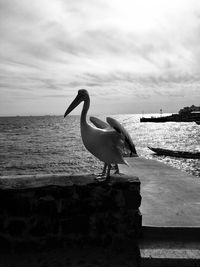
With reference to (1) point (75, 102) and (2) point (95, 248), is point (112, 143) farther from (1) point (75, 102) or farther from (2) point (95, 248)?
(2) point (95, 248)

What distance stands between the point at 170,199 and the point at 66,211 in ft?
7.97

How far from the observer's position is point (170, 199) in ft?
18.7

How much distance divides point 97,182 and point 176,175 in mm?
4644

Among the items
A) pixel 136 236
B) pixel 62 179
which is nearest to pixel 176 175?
pixel 136 236

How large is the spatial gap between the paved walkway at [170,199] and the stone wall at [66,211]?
423mm

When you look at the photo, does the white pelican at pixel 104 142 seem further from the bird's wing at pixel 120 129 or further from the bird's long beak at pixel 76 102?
the bird's long beak at pixel 76 102

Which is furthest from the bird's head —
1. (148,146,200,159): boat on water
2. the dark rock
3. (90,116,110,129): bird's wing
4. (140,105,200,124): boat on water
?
(140,105,200,124): boat on water

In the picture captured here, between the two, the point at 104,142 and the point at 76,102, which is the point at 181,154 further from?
the point at 104,142

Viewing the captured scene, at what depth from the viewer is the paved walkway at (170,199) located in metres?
4.53

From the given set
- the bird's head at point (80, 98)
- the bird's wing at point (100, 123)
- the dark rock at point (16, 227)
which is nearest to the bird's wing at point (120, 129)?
the bird's wing at point (100, 123)

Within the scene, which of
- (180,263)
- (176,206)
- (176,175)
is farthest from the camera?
(176,175)

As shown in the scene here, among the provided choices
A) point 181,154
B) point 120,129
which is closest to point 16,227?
point 120,129

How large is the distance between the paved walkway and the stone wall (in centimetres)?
42

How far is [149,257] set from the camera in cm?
383
